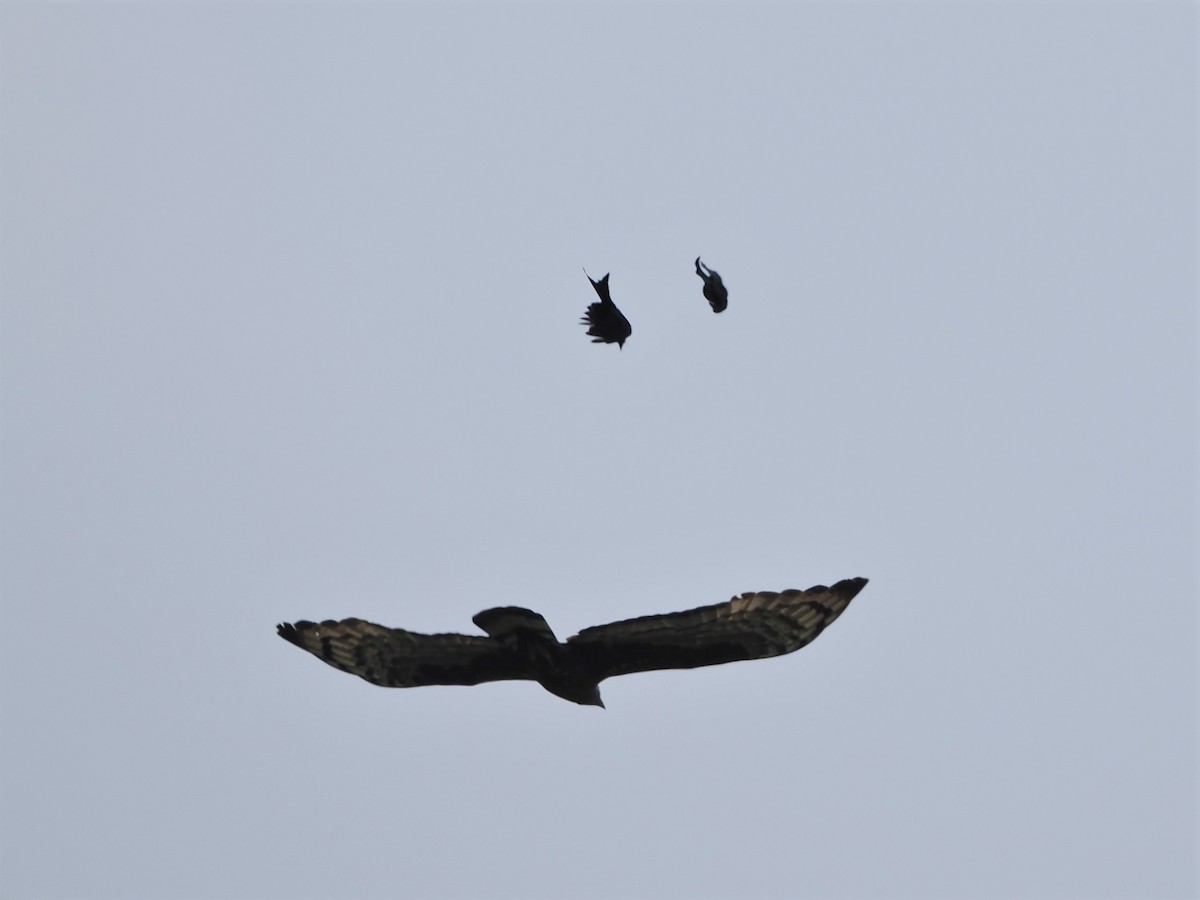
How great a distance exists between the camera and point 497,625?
19.5 m

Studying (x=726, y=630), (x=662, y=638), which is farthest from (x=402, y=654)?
(x=726, y=630)

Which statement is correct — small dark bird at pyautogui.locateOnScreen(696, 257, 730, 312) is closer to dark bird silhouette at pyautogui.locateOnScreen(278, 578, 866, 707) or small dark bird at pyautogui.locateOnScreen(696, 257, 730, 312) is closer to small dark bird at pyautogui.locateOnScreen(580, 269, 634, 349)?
small dark bird at pyautogui.locateOnScreen(580, 269, 634, 349)

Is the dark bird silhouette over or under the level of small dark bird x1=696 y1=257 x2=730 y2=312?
under

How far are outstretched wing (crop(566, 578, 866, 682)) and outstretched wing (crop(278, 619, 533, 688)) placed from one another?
38.5 inches

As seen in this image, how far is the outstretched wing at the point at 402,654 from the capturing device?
20047 millimetres

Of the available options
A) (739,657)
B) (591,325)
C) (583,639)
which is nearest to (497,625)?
(583,639)

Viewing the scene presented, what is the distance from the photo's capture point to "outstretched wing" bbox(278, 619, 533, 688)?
65.8ft

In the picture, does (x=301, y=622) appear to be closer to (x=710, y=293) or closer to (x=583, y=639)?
(x=583, y=639)

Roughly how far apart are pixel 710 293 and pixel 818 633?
4627mm

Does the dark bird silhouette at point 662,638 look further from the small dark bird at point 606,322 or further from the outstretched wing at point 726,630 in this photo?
the small dark bird at point 606,322

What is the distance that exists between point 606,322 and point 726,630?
4.05 meters

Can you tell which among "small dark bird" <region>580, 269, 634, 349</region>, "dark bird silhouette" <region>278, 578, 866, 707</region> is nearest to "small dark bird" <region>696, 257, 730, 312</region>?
"small dark bird" <region>580, 269, 634, 349</region>

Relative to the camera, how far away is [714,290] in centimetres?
2252

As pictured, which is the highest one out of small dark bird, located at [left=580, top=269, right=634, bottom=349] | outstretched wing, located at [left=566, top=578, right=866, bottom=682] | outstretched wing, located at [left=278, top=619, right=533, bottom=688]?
small dark bird, located at [left=580, top=269, right=634, bottom=349]
